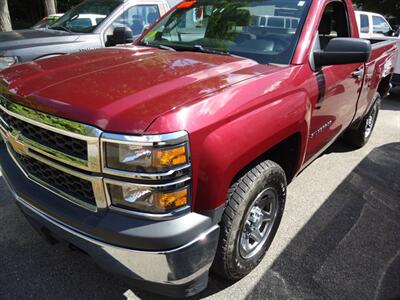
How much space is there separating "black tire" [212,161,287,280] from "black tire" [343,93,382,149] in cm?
278

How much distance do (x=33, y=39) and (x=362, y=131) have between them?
4.71 metres

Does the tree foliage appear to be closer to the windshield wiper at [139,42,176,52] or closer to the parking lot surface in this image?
the parking lot surface

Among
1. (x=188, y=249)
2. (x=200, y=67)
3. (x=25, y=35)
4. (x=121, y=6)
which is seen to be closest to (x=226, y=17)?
(x=200, y=67)

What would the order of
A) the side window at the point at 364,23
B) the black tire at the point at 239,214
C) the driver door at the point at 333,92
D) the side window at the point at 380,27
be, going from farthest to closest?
A: the side window at the point at 380,27 < the side window at the point at 364,23 < the driver door at the point at 333,92 < the black tire at the point at 239,214

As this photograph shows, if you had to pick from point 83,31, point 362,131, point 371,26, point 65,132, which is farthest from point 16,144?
point 371,26

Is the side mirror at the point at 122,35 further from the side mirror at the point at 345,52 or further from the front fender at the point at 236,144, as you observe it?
the front fender at the point at 236,144

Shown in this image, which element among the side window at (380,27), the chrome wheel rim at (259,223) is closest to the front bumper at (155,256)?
the chrome wheel rim at (259,223)

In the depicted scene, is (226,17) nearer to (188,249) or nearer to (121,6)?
(188,249)

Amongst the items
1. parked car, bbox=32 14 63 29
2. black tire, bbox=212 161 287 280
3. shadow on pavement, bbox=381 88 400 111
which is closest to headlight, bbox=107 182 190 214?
black tire, bbox=212 161 287 280

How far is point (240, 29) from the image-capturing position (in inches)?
115

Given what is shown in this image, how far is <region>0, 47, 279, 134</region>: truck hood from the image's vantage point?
1.71m

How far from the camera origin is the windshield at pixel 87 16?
18.9ft

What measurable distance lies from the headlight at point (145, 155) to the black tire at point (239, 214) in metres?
0.56

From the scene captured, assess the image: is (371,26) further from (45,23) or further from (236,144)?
(236,144)
